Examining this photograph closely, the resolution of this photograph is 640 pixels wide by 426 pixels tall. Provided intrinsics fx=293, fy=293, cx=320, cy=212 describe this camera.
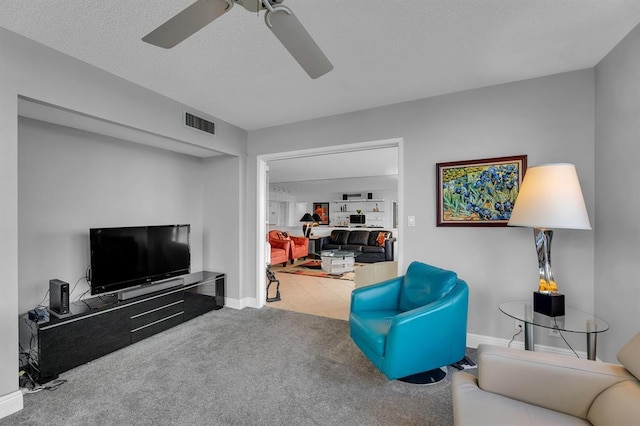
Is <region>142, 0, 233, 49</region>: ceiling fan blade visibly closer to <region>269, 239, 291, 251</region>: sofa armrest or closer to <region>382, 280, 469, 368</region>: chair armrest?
<region>382, 280, 469, 368</region>: chair armrest

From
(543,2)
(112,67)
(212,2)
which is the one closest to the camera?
(212,2)

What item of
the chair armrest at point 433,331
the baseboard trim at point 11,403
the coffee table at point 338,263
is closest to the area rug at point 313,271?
the coffee table at point 338,263

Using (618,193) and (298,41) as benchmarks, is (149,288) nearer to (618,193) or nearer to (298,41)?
(298,41)

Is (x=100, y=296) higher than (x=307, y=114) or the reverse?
the reverse

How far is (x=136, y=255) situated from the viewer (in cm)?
315

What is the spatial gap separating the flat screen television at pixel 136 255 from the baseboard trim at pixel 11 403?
972mm

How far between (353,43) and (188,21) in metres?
1.18

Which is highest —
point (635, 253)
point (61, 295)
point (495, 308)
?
point (635, 253)

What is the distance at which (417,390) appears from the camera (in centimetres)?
214

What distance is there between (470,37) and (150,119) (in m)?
2.80

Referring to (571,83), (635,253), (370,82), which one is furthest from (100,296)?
(571,83)

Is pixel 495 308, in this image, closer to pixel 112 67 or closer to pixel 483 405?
pixel 483 405

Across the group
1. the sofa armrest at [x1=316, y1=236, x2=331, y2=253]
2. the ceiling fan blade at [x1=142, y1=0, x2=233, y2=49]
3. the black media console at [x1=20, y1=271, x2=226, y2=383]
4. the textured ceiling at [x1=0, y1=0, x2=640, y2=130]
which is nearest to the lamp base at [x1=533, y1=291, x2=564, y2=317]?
the textured ceiling at [x1=0, y1=0, x2=640, y2=130]

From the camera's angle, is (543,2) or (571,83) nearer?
(543,2)
